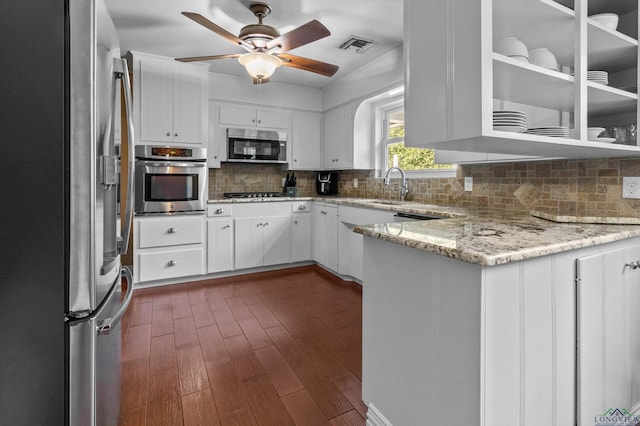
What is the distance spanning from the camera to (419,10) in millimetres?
1321

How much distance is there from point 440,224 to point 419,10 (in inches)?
36.8

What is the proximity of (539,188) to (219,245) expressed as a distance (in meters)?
3.12

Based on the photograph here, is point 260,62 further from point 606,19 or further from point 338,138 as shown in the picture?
point 606,19

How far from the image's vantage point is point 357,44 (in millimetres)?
3234

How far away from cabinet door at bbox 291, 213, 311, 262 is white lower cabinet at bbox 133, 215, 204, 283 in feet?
3.62

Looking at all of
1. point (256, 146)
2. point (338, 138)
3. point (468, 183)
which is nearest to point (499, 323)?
point (468, 183)

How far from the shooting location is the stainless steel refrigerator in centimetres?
84

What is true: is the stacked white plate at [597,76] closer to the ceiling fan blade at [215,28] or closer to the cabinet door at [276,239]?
the ceiling fan blade at [215,28]

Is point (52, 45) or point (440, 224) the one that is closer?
point (52, 45)

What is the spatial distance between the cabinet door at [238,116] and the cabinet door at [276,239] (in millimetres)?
1314

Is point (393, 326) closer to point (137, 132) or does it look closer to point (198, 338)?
point (198, 338)

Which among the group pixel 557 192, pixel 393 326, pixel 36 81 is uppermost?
pixel 36 81

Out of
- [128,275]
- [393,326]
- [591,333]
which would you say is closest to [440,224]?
[393,326]

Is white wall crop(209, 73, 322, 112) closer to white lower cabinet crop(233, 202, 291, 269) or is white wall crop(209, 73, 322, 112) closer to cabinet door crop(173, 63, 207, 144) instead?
cabinet door crop(173, 63, 207, 144)
